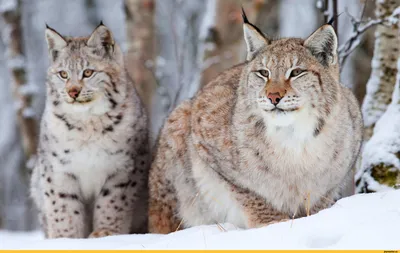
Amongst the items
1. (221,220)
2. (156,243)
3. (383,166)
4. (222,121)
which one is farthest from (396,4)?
(156,243)

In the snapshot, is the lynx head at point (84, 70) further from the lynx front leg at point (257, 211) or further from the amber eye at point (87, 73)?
the lynx front leg at point (257, 211)

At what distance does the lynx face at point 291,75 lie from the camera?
4.45 metres

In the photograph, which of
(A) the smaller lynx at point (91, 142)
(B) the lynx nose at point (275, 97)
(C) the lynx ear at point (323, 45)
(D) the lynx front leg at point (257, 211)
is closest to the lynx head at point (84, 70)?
(A) the smaller lynx at point (91, 142)

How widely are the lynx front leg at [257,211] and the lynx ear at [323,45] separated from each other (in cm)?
116

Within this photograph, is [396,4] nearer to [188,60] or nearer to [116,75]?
[116,75]

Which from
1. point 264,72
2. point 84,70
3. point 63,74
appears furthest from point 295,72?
point 63,74

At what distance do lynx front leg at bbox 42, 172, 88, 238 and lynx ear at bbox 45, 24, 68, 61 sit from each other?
1.13 meters

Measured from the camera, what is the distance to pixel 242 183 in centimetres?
498

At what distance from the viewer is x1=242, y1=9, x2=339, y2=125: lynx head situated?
4457mm

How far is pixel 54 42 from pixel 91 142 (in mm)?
1038

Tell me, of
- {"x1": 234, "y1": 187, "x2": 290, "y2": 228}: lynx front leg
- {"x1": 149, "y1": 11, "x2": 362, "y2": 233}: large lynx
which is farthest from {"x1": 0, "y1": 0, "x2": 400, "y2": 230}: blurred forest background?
{"x1": 234, "y1": 187, "x2": 290, "y2": 228}: lynx front leg

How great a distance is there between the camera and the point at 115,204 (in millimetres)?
5879

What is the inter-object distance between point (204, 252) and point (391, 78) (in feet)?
9.88

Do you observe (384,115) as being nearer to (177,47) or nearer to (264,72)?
(264,72)
